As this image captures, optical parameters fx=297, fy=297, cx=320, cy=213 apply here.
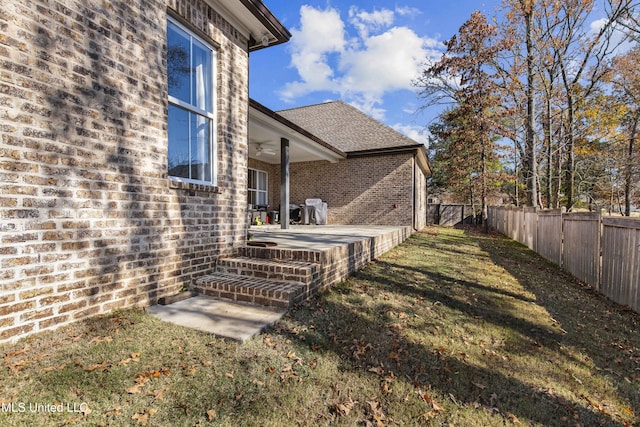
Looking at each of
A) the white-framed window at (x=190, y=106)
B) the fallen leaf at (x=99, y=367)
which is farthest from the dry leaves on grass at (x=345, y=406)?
the white-framed window at (x=190, y=106)

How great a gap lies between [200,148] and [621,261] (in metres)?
6.19

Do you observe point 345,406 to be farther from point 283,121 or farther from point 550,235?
point 550,235

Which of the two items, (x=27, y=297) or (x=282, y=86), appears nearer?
(x=27, y=297)

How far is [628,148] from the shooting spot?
17.8 m

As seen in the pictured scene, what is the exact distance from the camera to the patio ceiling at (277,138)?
6983 mm

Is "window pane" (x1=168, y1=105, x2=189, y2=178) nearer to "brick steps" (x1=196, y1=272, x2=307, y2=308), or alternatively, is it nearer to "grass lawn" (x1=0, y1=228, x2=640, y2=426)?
"brick steps" (x1=196, y1=272, x2=307, y2=308)

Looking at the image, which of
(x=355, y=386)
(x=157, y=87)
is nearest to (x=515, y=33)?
(x=157, y=87)

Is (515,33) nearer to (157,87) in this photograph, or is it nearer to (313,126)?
(313,126)

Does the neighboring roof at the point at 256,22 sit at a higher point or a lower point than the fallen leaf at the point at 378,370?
higher

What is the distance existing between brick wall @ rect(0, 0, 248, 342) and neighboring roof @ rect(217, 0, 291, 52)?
570 millimetres

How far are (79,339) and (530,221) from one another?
11.7m

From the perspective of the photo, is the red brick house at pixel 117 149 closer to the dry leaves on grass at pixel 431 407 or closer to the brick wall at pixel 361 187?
the dry leaves on grass at pixel 431 407

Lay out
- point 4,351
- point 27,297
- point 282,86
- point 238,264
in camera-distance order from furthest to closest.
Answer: point 282,86 < point 238,264 < point 27,297 < point 4,351

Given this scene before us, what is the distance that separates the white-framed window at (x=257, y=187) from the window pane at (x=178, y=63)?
854 centimetres
